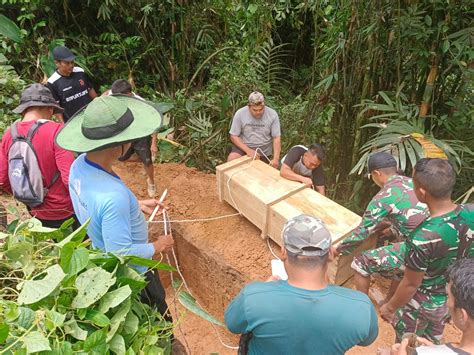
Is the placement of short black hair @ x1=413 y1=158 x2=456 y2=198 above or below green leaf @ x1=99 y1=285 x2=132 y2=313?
below

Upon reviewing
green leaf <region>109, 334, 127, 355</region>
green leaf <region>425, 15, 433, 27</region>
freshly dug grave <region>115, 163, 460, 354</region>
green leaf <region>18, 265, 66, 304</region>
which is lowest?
freshly dug grave <region>115, 163, 460, 354</region>

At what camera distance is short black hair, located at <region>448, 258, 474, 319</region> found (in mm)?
1573

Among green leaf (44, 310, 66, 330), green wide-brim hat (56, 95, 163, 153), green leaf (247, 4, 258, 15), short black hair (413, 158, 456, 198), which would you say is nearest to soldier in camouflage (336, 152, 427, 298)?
short black hair (413, 158, 456, 198)

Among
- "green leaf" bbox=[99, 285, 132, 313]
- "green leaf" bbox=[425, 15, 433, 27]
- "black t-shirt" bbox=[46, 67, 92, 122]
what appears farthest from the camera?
"black t-shirt" bbox=[46, 67, 92, 122]

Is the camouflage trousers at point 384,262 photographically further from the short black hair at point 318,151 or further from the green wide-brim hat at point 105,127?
the green wide-brim hat at point 105,127

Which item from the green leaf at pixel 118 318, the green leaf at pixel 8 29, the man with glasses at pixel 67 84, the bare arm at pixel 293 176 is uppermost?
the green leaf at pixel 8 29

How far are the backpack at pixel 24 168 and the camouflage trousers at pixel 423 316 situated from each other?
8.73ft

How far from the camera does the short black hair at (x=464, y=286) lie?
1.57m

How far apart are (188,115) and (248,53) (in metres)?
1.41

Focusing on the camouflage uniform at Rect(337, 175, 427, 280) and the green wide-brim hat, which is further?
the camouflage uniform at Rect(337, 175, 427, 280)

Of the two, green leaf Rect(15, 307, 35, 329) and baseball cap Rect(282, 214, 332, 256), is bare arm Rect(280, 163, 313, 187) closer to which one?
baseball cap Rect(282, 214, 332, 256)

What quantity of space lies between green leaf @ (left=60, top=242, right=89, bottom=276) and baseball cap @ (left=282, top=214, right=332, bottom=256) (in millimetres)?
786

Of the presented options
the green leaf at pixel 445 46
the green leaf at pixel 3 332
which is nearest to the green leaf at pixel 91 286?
the green leaf at pixel 3 332

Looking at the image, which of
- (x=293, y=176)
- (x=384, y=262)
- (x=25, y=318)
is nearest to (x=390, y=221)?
(x=384, y=262)
